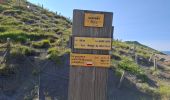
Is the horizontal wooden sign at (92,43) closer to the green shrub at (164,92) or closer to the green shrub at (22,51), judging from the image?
the green shrub at (164,92)

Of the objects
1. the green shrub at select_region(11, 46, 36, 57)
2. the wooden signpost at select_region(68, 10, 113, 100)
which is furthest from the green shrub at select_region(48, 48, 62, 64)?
the wooden signpost at select_region(68, 10, 113, 100)

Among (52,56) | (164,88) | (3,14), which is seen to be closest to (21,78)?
(52,56)

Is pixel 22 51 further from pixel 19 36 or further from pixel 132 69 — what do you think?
pixel 132 69

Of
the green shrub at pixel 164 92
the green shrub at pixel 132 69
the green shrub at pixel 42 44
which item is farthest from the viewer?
the green shrub at pixel 42 44

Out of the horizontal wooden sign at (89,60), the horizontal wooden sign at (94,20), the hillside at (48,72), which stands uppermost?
the horizontal wooden sign at (94,20)

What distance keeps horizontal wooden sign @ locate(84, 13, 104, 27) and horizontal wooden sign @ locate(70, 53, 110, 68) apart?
0.70m

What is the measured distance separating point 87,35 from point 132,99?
9711mm

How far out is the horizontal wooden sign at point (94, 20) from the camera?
38.0ft

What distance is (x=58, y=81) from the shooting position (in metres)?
21.2

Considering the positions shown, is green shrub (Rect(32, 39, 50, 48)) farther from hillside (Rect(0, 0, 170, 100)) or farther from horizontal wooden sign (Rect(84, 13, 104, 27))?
horizontal wooden sign (Rect(84, 13, 104, 27))

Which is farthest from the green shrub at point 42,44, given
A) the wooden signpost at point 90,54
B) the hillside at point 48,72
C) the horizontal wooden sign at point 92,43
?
the horizontal wooden sign at point 92,43

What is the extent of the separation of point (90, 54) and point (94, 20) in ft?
2.54

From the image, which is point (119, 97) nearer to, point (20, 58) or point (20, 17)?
point (20, 58)

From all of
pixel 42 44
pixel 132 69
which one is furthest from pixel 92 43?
pixel 42 44
